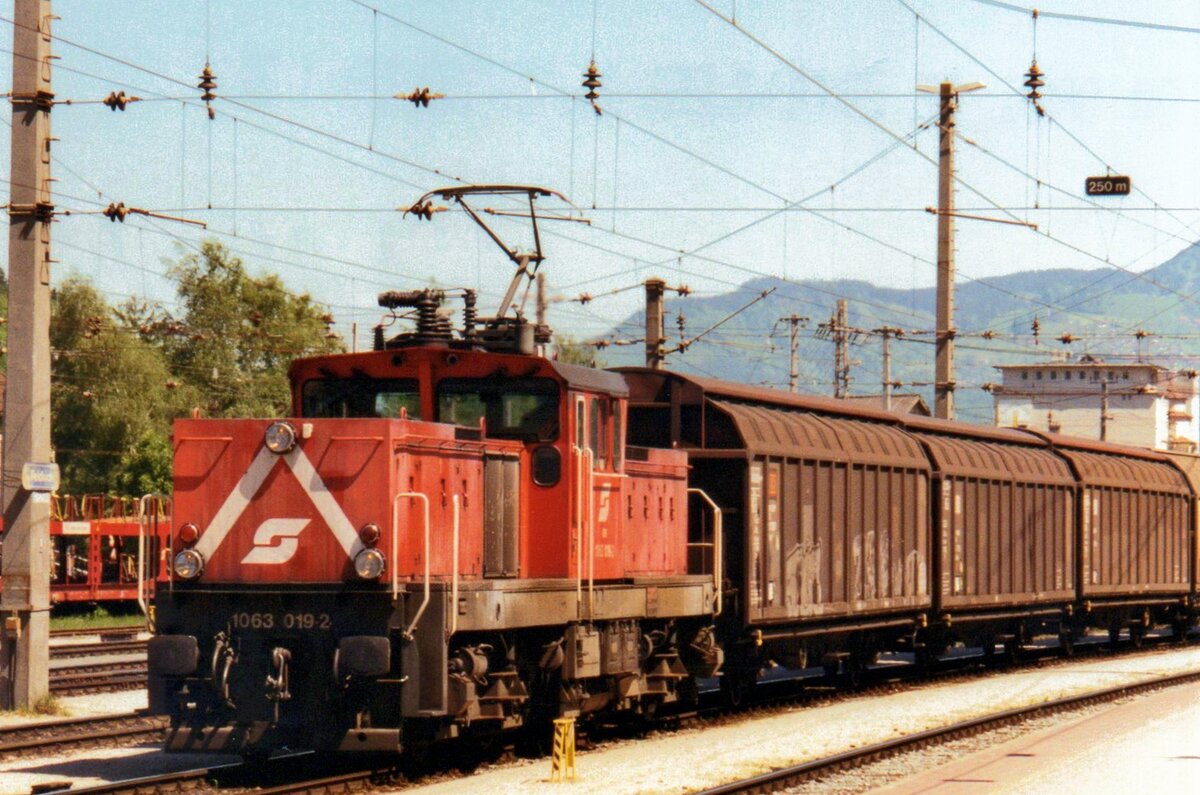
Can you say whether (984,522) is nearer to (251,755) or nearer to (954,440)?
(954,440)

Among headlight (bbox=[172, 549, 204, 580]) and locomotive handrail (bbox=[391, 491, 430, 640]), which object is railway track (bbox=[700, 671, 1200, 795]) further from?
headlight (bbox=[172, 549, 204, 580])

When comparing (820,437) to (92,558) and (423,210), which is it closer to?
(423,210)

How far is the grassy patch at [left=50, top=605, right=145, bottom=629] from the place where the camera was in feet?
131

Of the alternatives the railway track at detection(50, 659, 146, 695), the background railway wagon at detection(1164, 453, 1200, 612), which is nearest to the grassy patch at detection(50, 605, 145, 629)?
the railway track at detection(50, 659, 146, 695)

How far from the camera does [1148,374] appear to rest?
458 feet

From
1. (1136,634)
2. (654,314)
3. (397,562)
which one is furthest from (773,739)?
(654,314)

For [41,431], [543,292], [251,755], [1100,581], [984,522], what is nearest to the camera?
[251,755]

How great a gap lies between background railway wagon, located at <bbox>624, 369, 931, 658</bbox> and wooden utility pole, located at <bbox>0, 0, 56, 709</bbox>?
7.06m

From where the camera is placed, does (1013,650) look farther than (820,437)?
Yes

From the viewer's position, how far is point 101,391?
2635 inches

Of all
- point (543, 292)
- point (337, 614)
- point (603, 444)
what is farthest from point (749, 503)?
point (543, 292)

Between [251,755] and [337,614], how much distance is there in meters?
1.87

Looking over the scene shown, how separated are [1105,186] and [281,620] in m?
19.0

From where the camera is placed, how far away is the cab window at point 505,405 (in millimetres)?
15234
